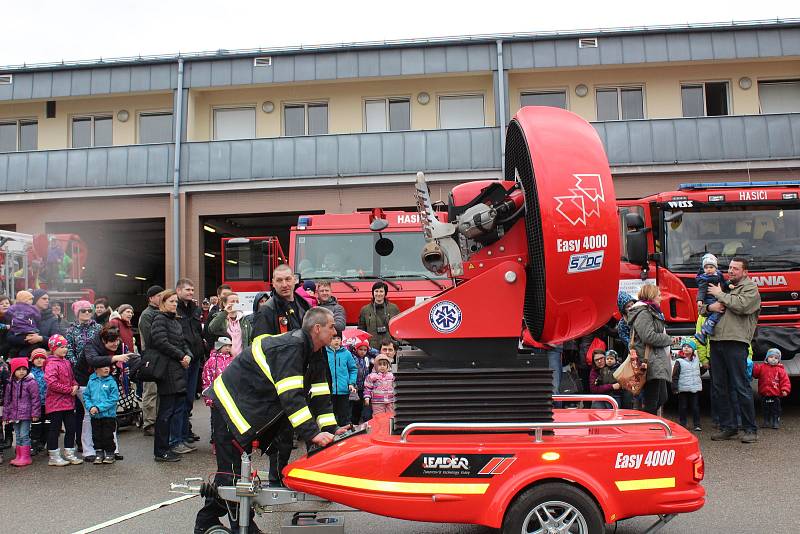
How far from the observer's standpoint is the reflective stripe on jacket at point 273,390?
15.8 feet

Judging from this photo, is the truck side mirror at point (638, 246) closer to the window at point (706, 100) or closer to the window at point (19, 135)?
the window at point (706, 100)

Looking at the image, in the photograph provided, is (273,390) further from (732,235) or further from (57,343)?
(732,235)

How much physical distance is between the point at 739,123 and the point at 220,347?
1458 cm

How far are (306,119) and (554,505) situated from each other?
17635 mm

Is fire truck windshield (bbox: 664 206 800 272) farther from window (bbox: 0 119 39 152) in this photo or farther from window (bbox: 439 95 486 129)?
window (bbox: 0 119 39 152)

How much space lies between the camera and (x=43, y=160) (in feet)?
65.3

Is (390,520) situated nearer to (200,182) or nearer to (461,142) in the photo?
(461,142)

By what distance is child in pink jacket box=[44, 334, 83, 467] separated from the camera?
8172 mm

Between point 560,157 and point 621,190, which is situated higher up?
point 621,190

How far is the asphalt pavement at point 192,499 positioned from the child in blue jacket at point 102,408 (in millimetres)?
230

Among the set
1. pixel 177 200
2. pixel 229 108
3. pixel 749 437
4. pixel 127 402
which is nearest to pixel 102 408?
pixel 127 402

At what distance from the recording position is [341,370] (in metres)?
8.46

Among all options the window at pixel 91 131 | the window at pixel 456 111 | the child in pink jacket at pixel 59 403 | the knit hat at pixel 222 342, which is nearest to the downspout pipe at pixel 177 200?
the window at pixel 91 131

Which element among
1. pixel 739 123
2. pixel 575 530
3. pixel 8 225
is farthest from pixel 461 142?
pixel 575 530
